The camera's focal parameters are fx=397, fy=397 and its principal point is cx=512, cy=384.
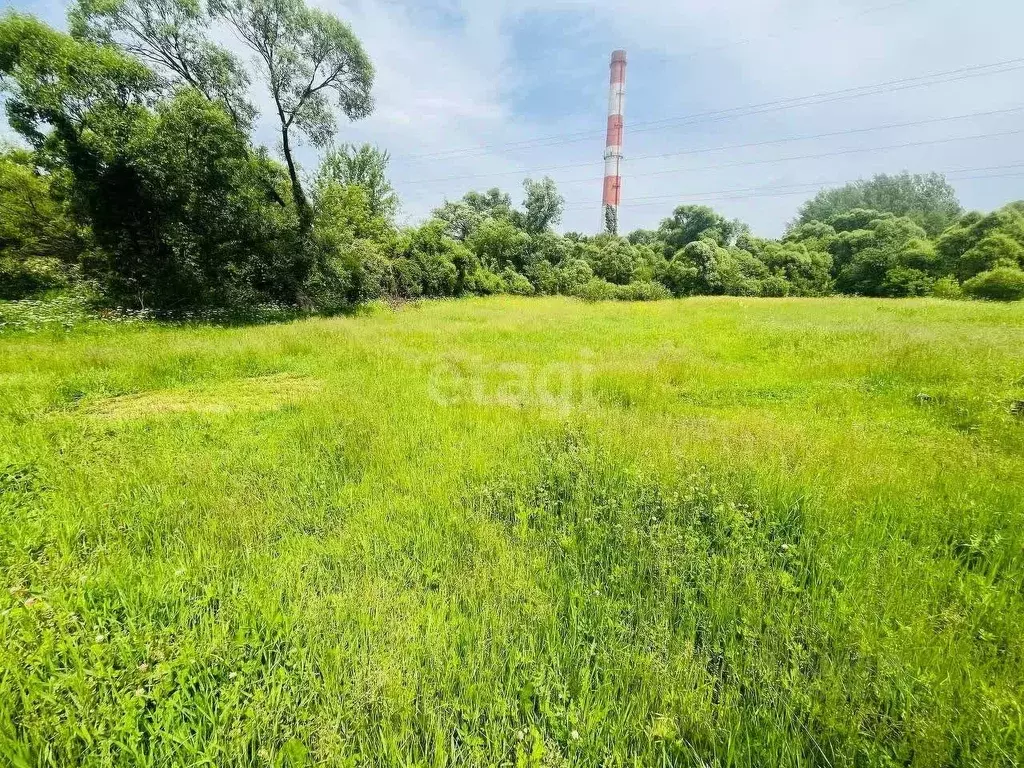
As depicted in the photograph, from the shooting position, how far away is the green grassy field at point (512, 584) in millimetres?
1658

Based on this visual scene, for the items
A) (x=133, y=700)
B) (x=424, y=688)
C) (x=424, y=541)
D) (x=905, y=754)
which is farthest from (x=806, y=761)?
(x=133, y=700)

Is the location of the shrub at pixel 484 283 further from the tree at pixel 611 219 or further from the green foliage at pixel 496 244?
the tree at pixel 611 219

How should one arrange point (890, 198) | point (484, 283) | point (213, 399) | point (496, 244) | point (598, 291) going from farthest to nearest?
point (890, 198) → point (496, 244) → point (484, 283) → point (598, 291) → point (213, 399)

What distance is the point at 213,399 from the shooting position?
21.4 ft

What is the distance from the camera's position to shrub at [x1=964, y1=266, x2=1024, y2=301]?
72.3 ft

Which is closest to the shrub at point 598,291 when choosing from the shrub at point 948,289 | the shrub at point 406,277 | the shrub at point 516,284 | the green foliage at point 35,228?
the shrub at point 516,284

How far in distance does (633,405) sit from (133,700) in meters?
5.70

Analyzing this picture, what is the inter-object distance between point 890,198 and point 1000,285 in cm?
5503

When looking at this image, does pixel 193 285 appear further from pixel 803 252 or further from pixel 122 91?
pixel 803 252

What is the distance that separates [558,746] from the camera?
163 cm

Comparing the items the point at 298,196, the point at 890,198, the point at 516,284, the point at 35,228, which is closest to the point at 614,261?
the point at 516,284

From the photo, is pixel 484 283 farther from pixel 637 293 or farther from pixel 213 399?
pixel 213 399

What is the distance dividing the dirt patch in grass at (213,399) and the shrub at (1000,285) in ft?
115

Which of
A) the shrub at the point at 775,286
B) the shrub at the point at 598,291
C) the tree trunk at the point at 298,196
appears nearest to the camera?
the tree trunk at the point at 298,196
